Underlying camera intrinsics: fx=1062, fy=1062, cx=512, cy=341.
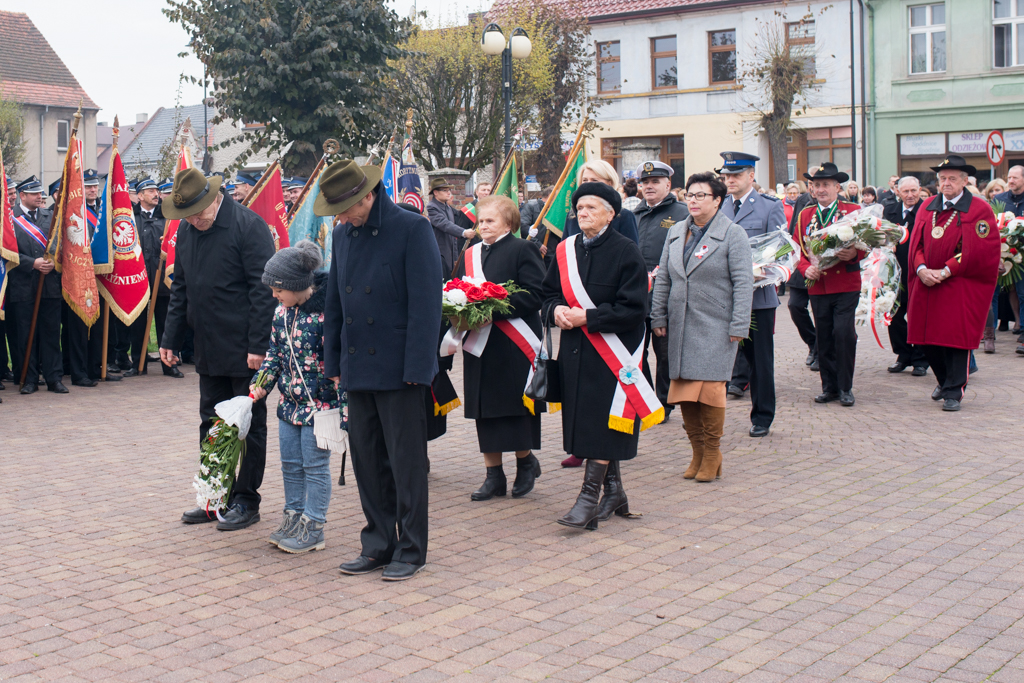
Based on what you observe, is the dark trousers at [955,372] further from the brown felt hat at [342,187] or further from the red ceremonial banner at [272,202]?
the red ceremonial banner at [272,202]

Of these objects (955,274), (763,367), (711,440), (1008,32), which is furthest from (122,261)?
(1008,32)

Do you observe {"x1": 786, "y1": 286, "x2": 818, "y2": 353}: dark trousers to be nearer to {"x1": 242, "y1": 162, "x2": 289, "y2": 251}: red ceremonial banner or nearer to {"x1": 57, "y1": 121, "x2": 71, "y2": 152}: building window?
{"x1": 242, "y1": 162, "x2": 289, "y2": 251}: red ceremonial banner

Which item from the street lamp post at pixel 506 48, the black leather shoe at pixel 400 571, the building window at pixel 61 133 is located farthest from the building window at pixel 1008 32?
the building window at pixel 61 133

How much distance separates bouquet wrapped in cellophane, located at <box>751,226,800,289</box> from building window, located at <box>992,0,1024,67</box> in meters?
28.6

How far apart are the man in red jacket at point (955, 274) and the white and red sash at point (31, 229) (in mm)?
9184

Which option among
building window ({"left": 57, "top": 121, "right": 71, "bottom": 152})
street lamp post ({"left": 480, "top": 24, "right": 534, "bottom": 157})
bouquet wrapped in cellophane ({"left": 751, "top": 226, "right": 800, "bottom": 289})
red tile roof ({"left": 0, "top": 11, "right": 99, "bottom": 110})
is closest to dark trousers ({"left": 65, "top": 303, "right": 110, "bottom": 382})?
bouquet wrapped in cellophane ({"left": 751, "top": 226, "right": 800, "bottom": 289})

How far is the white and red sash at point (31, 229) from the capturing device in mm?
11586

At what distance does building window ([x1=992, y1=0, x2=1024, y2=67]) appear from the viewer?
1303 inches

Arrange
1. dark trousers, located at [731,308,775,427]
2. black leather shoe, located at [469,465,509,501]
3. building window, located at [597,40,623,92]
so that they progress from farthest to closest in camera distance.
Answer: building window, located at [597,40,623,92] < dark trousers, located at [731,308,775,427] < black leather shoe, located at [469,465,509,501]

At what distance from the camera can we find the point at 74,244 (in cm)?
1156

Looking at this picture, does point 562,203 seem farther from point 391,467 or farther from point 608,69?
point 608,69

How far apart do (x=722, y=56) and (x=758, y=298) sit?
104 ft

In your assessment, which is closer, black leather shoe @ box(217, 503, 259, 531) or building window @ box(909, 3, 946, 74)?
black leather shoe @ box(217, 503, 259, 531)

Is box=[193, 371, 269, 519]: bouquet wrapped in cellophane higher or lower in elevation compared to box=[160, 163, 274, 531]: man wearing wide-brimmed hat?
lower
